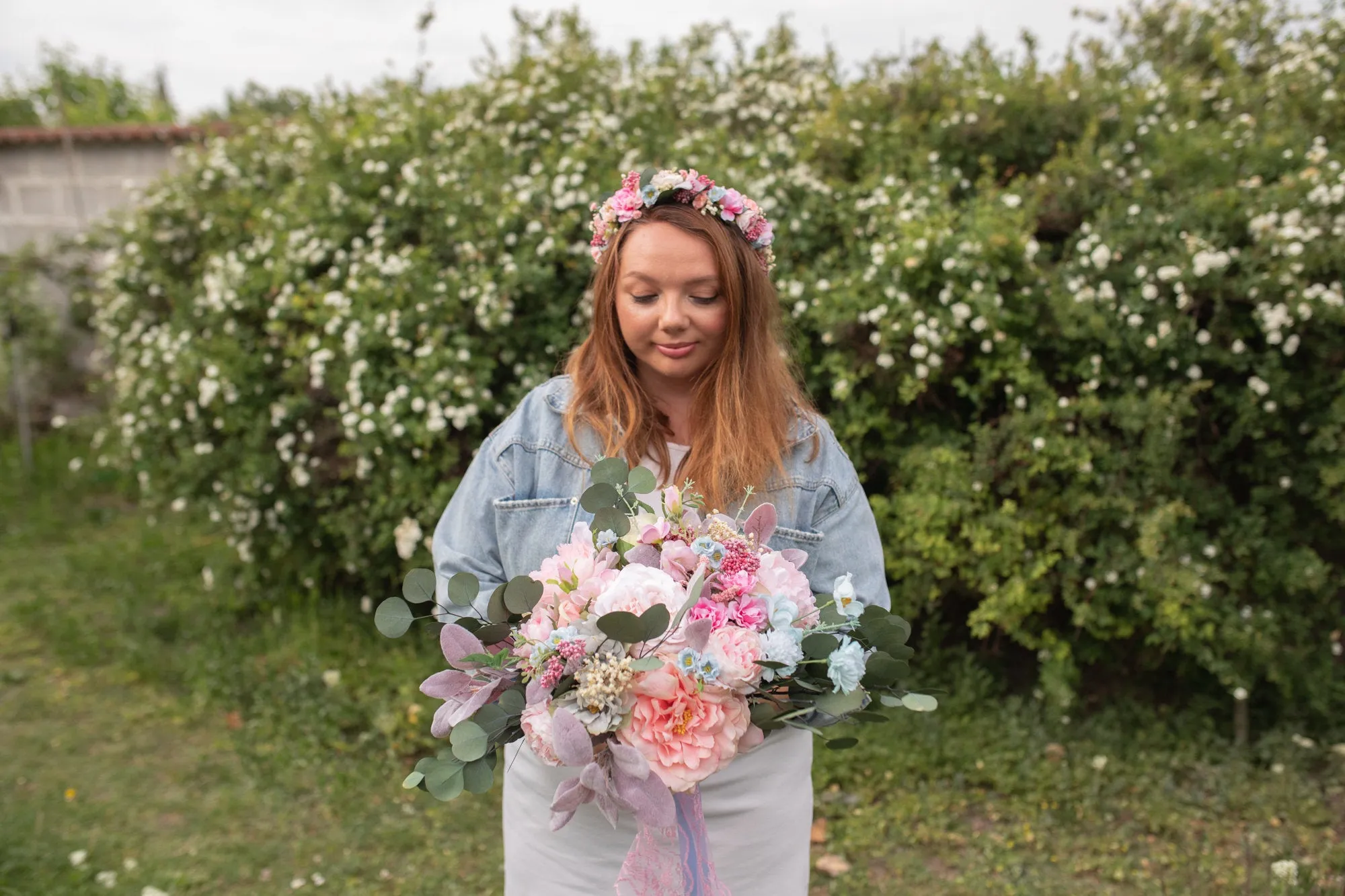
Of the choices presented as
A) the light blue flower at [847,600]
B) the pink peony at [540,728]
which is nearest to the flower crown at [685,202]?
the light blue flower at [847,600]

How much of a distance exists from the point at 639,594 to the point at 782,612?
0.23m

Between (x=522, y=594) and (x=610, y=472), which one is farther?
(x=610, y=472)

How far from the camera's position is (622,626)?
141 centimetres

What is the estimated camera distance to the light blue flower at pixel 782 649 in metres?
1.48

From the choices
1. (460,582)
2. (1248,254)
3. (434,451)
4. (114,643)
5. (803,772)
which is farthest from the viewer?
(114,643)

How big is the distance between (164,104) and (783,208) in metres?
9.99

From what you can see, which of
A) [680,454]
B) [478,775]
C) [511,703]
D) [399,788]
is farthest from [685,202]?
[399,788]

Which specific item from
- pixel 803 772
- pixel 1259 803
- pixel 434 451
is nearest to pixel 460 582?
pixel 803 772

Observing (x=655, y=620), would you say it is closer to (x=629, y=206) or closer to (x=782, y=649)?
(x=782, y=649)

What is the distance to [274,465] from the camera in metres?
4.27

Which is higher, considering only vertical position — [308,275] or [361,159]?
[361,159]

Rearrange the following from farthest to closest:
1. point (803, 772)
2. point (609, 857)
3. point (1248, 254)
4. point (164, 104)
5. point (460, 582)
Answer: point (164, 104) → point (1248, 254) → point (803, 772) → point (609, 857) → point (460, 582)

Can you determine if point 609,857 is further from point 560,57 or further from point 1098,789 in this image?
point 560,57

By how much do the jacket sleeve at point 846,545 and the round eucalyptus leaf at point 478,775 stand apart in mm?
706
